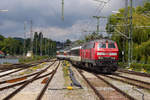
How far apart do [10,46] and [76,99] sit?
12155 centimetres

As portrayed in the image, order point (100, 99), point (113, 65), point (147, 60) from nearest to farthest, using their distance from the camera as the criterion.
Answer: point (100, 99) < point (113, 65) < point (147, 60)

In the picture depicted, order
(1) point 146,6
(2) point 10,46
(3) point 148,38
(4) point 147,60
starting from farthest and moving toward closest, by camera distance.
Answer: (2) point 10,46 → (1) point 146,6 → (3) point 148,38 → (4) point 147,60

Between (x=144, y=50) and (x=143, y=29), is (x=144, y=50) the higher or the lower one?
the lower one

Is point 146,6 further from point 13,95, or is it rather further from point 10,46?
point 10,46

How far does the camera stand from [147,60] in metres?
28.2

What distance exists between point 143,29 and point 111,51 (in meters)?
14.6

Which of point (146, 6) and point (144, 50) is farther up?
point (146, 6)

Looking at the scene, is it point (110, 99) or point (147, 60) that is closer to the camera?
point (110, 99)

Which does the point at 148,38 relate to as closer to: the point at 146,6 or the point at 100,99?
the point at 146,6

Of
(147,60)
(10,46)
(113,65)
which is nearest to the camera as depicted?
(113,65)

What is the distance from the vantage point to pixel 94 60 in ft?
60.6

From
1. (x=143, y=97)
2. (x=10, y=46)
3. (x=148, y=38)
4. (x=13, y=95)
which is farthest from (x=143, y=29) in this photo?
(x=10, y=46)

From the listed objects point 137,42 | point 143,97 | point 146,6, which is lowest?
point 143,97

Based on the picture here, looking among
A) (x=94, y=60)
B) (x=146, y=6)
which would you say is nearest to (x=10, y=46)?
(x=146, y=6)
